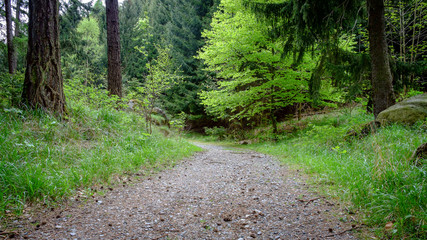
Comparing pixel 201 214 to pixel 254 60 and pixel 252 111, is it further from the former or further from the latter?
pixel 252 111

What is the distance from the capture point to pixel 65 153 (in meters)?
3.57

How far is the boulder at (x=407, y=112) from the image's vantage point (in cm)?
419

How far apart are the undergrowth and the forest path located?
1.44 ft

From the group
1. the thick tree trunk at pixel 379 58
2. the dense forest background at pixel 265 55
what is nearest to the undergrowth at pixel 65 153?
the dense forest background at pixel 265 55

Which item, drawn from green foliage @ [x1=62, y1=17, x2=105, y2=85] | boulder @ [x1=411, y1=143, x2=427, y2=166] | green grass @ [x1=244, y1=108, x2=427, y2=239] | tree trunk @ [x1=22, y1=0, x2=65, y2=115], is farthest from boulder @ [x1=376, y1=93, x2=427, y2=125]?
green foliage @ [x1=62, y1=17, x2=105, y2=85]

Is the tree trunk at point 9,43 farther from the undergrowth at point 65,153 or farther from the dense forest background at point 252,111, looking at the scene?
the undergrowth at point 65,153

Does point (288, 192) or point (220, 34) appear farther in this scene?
point (220, 34)

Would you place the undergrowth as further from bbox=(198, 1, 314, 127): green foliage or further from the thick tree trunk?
the thick tree trunk

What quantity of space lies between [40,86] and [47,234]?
12.2 ft

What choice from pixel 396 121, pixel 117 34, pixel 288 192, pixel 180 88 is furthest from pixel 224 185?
pixel 180 88

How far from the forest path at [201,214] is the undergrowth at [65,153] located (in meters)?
0.44

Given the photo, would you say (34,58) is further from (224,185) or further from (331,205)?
(331,205)

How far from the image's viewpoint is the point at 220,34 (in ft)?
32.0

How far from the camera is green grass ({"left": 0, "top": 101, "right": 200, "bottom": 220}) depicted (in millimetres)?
2424
